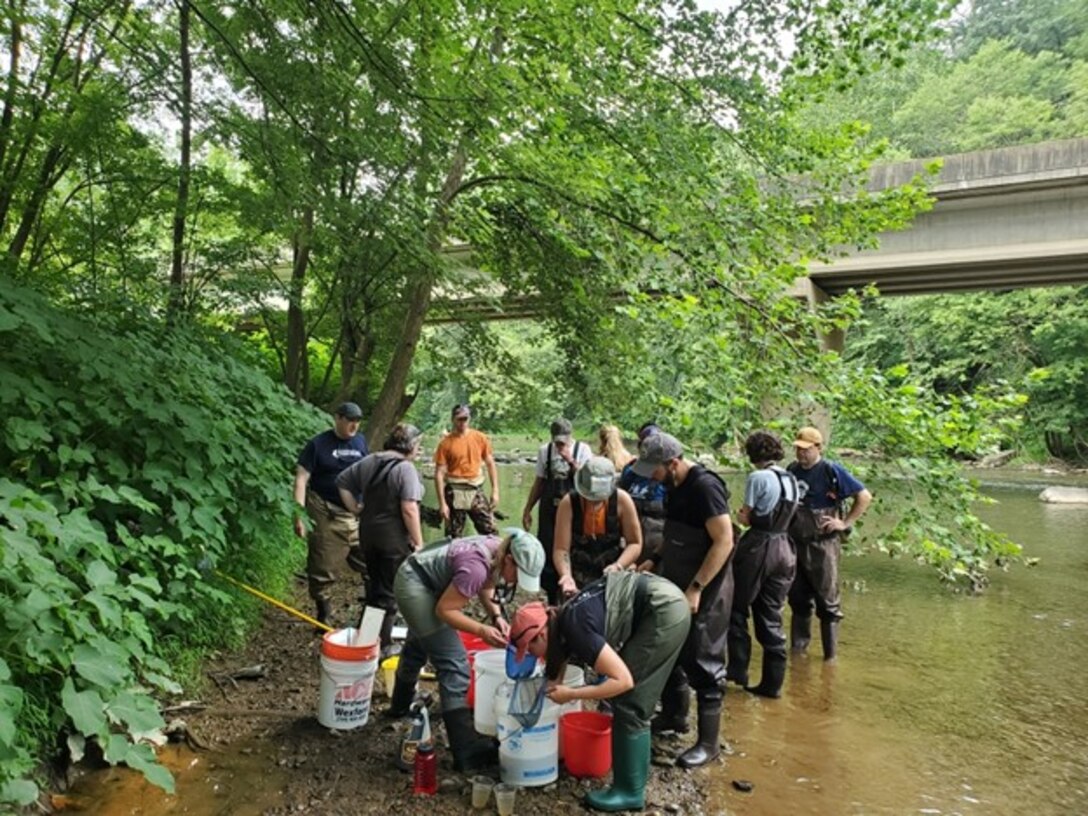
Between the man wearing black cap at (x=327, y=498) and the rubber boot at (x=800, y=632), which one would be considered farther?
the rubber boot at (x=800, y=632)

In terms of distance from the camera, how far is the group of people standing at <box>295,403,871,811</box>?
9.71 ft

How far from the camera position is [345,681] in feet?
11.4

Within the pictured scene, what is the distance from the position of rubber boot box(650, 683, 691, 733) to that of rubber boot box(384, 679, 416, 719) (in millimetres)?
1389

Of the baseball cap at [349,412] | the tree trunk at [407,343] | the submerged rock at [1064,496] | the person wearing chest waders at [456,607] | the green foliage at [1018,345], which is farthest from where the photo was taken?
the green foliage at [1018,345]

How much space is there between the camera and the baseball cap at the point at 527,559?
114 inches

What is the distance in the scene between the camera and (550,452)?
564cm

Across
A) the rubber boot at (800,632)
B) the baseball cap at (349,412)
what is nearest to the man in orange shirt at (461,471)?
the baseball cap at (349,412)

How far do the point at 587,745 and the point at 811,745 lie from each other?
1.50m

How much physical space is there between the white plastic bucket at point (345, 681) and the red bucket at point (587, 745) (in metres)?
1.05

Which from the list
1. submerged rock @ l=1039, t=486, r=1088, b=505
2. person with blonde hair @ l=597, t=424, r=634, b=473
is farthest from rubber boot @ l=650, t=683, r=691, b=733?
submerged rock @ l=1039, t=486, r=1088, b=505

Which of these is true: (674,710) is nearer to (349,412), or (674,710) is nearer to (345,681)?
(345,681)

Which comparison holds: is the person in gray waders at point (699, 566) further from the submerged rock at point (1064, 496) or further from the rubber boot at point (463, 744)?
the submerged rock at point (1064, 496)

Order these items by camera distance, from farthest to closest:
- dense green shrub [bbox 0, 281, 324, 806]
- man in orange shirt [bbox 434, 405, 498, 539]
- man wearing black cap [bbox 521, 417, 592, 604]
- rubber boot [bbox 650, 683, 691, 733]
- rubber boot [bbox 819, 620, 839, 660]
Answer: man in orange shirt [bbox 434, 405, 498, 539], man wearing black cap [bbox 521, 417, 592, 604], rubber boot [bbox 819, 620, 839, 660], rubber boot [bbox 650, 683, 691, 733], dense green shrub [bbox 0, 281, 324, 806]

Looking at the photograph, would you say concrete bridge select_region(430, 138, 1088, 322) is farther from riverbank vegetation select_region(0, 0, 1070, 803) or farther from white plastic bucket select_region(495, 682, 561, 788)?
white plastic bucket select_region(495, 682, 561, 788)
